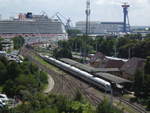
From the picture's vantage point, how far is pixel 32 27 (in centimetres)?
9294

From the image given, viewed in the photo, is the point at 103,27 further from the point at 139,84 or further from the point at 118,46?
the point at 139,84

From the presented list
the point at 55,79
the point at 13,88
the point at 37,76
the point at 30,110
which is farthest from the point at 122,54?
the point at 30,110

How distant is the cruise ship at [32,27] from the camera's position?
87556 mm

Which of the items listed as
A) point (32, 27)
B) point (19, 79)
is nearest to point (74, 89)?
point (19, 79)

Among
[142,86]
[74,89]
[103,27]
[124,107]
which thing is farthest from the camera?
[103,27]

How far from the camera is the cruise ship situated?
87556 mm

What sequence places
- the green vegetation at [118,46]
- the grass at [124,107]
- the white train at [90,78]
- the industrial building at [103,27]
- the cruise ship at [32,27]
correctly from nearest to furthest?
the grass at [124,107] → the white train at [90,78] → the green vegetation at [118,46] → the cruise ship at [32,27] → the industrial building at [103,27]

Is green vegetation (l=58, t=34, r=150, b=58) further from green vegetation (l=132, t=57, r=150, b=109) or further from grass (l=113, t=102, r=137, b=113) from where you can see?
grass (l=113, t=102, r=137, b=113)

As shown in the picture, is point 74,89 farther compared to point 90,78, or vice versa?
point 90,78

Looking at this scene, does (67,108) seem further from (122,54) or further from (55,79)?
(122,54)

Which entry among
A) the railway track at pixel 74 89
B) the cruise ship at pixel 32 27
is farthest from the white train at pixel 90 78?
the cruise ship at pixel 32 27

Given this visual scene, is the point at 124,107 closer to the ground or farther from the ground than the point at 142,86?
closer to the ground

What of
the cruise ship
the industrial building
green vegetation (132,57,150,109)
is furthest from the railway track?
the industrial building

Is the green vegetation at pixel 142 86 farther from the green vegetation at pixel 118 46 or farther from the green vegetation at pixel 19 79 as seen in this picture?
the green vegetation at pixel 118 46
